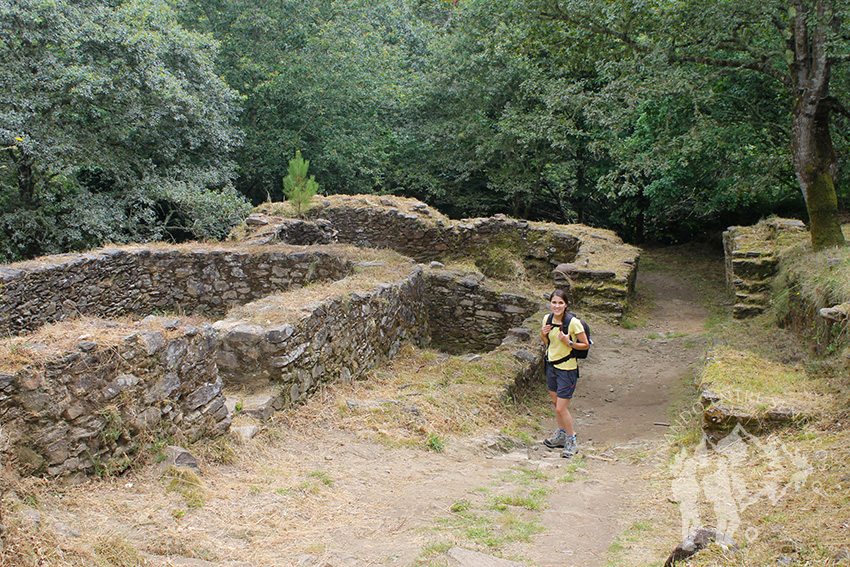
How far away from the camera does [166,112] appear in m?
17.5

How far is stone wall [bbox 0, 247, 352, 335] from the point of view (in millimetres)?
8812

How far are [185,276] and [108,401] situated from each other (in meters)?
6.68

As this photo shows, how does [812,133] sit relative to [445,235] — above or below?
above

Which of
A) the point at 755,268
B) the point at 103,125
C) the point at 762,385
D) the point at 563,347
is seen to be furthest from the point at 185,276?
the point at 755,268

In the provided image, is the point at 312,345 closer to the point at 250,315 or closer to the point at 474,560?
the point at 250,315

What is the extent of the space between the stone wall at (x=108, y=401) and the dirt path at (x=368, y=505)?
23 centimetres

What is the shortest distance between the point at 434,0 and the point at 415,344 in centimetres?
2437

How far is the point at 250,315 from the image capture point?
6094mm

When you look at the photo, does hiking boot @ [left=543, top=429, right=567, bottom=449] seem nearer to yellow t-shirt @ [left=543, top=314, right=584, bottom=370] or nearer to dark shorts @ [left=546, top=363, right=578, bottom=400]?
dark shorts @ [left=546, top=363, right=578, bottom=400]

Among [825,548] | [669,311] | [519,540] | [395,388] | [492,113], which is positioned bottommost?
[669,311]

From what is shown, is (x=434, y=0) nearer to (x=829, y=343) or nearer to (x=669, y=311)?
(x=669, y=311)

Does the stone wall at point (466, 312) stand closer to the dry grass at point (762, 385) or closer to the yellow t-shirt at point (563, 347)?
the dry grass at point (762, 385)

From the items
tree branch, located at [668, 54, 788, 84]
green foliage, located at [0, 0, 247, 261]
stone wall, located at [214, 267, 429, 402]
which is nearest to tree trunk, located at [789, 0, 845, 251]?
tree branch, located at [668, 54, 788, 84]

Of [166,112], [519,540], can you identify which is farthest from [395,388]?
[166,112]
